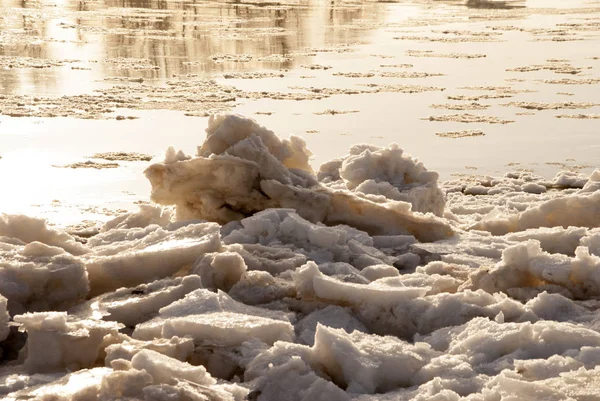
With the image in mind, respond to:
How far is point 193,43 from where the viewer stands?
21250mm

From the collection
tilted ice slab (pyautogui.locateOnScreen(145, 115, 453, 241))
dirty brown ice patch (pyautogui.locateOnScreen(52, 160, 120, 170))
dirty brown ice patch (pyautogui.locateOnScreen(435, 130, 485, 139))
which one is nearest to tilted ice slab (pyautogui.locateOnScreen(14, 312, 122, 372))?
tilted ice slab (pyautogui.locateOnScreen(145, 115, 453, 241))

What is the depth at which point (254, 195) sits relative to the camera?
6223 millimetres

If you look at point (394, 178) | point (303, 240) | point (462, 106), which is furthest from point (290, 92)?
point (303, 240)

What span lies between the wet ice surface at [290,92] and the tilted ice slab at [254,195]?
67.3 inches

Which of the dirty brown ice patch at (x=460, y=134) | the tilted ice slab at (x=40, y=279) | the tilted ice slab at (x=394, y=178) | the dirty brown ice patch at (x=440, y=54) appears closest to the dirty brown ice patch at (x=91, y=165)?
the tilted ice slab at (x=394, y=178)

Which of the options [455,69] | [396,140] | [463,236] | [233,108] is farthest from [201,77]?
[463,236]

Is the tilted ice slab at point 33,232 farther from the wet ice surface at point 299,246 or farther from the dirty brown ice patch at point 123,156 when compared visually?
the dirty brown ice patch at point 123,156

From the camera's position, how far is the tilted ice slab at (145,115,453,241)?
615cm

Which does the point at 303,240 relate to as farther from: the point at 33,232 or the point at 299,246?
the point at 33,232

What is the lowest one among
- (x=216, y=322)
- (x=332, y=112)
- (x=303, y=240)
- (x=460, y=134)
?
(x=460, y=134)

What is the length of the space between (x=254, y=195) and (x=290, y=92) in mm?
8084

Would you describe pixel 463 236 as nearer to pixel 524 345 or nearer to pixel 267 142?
pixel 267 142

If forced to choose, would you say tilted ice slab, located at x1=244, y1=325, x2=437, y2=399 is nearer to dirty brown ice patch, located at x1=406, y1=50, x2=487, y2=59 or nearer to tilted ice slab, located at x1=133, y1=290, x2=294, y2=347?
tilted ice slab, located at x1=133, y1=290, x2=294, y2=347

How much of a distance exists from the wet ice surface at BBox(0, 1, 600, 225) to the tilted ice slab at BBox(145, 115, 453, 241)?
5.61ft
